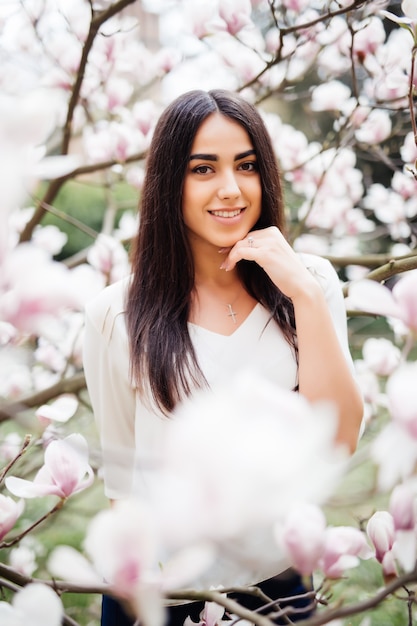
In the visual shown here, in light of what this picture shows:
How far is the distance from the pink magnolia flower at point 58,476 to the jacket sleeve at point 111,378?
1.55ft

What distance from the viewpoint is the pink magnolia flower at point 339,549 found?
0.55 meters

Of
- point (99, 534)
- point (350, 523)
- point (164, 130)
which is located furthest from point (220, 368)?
point (350, 523)

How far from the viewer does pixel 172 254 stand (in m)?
1.24

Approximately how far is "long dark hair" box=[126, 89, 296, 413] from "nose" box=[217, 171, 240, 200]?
0.28 ft

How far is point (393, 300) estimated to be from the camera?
0.47m

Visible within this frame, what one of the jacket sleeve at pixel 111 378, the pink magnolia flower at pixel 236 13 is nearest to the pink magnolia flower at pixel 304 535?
the jacket sleeve at pixel 111 378

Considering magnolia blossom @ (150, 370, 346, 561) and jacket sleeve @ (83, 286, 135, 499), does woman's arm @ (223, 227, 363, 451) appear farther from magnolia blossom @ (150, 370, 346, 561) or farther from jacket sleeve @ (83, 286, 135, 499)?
magnolia blossom @ (150, 370, 346, 561)

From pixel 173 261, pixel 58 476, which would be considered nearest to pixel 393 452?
pixel 58 476

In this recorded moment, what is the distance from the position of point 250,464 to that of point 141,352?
88 cm

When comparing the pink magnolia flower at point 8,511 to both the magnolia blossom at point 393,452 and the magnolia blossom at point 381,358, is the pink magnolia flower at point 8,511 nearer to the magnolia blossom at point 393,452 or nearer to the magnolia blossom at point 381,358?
the magnolia blossom at point 393,452

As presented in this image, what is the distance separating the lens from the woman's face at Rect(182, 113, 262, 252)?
1.14 meters

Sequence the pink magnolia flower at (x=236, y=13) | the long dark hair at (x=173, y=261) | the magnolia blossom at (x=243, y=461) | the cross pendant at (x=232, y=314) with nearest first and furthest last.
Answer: the magnolia blossom at (x=243, y=461)
the long dark hair at (x=173, y=261)
the cross pendant at (x=232, y=314)
the pink magnolia flower at (x=236, y=13)

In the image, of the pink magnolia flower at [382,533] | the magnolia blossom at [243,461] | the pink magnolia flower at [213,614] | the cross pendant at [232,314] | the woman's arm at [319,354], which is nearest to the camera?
the magnolia blossom at [243,461]

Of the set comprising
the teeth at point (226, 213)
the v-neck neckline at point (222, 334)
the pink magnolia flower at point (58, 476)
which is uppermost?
the teeth at point (226, 213)
